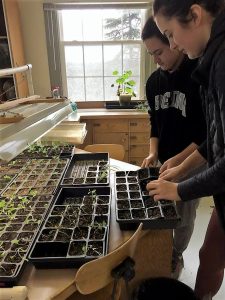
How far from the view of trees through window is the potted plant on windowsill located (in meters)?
0.12

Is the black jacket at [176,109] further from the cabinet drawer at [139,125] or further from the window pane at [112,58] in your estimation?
the window pane at [112,58]

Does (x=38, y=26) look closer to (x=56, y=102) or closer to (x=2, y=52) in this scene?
(x=2, y=52)

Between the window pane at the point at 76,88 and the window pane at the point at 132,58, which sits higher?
the window pane at the point at 132,58

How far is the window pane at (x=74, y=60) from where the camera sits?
12.9ft

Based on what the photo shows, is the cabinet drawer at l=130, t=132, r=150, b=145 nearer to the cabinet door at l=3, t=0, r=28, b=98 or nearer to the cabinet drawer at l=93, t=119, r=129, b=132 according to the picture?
the cabinet drawer at l=93, t=119, r=129, b=132

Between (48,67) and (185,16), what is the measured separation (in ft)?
10.7

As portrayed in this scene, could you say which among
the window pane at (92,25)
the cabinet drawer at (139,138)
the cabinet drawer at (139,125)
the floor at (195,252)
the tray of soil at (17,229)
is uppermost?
the window pane at (92,25)

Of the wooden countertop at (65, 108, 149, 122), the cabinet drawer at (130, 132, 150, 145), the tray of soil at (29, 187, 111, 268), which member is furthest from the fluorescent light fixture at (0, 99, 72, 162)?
the cabinet drawer at (130, 132, 150, 145)

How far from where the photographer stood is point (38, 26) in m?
3.68

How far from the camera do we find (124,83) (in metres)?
3.93

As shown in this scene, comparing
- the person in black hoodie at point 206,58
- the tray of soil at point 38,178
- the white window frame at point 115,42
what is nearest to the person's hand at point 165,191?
the person in black hoodie at point 206,58

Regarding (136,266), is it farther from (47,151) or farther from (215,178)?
(47,151)

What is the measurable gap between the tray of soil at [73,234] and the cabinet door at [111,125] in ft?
7.00

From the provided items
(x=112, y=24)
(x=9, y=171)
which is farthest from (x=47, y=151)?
(x=112, y=24)
